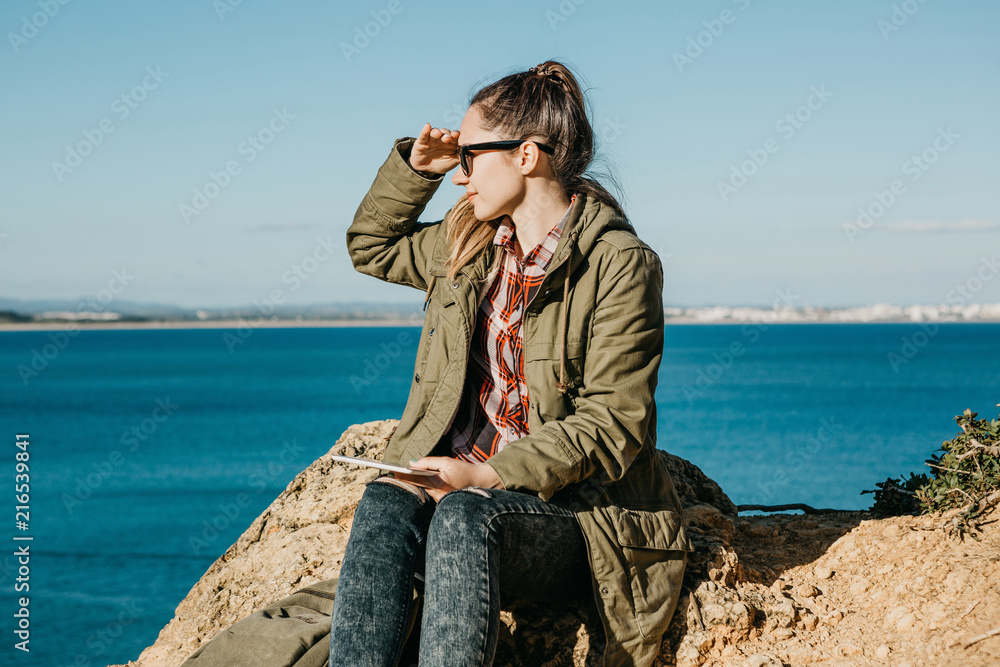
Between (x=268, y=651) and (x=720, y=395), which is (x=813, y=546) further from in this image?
(x=720, y=395)

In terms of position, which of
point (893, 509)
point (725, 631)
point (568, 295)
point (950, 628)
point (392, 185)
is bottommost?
point (725, 631)

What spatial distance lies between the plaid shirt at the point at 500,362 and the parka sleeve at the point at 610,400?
292mm

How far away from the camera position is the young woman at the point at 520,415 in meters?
2.79

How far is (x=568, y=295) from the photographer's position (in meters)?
3.19

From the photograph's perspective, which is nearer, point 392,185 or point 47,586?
point 392,185

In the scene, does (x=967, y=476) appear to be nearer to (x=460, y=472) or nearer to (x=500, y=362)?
(x=500, y=362)

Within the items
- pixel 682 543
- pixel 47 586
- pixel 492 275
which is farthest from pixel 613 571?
pixel 47 586

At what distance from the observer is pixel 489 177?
3346 mm

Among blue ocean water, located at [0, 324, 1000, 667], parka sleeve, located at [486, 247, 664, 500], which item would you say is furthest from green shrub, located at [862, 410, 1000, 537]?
blue ocean water, located at [0, 324, 1000, 667]

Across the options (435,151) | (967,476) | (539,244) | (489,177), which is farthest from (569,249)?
(967,476)

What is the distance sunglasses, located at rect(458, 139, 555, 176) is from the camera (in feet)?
10.8

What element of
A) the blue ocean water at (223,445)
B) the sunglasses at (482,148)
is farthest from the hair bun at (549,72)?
the blue ocean water at (223,445)

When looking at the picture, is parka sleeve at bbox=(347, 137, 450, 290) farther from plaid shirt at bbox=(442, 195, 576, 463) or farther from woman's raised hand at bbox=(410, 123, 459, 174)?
plaid shirt at bbox=(442, 195, 576, 463)

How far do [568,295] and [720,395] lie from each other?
62160mm
